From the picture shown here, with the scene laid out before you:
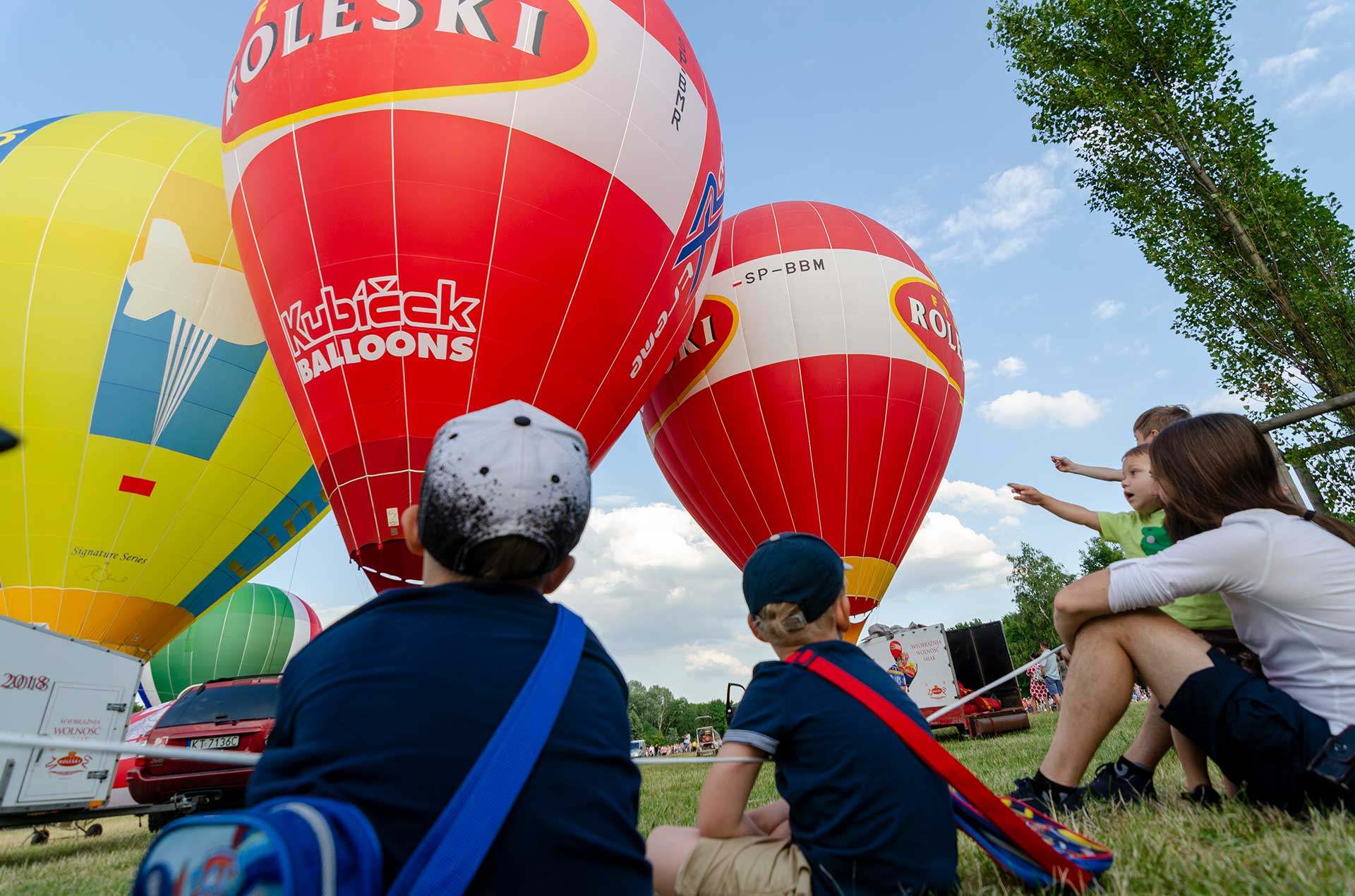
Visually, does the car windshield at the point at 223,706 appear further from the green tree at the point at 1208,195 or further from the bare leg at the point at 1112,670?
the green tree at the point at 1208,195

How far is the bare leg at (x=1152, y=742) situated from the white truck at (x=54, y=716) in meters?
7.32

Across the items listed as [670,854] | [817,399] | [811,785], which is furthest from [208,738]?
[817,399]

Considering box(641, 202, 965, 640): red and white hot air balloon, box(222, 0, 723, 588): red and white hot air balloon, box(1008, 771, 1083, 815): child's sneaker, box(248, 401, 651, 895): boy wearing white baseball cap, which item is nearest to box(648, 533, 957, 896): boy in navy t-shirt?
box(248, 401, 651, 895): boy wearing white baseball cap

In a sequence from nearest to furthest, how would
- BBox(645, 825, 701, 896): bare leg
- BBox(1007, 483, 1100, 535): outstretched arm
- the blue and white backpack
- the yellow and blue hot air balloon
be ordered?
1. the blue and white backpack
2. BBox(645, 825, 701, 896): bare leg
3. BBox(1007, 483, 1100, 535): outstretched arm
4. the yellow and blue hot air balloon

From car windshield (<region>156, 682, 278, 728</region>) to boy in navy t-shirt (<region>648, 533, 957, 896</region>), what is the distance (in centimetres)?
660

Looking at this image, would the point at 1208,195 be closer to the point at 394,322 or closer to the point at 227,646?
the point at 394,322

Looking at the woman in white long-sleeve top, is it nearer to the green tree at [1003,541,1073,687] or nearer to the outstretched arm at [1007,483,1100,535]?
the outstretched arm at [1007,483,1100,535]

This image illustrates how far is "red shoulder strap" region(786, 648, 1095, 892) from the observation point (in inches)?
76.4

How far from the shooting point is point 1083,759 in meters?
2.94

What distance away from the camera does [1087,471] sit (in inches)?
201

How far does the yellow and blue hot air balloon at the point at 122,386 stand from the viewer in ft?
31.9

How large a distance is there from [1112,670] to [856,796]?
1.29 meters

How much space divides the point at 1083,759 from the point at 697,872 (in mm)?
1656

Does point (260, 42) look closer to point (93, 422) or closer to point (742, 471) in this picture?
point (93, 422)
